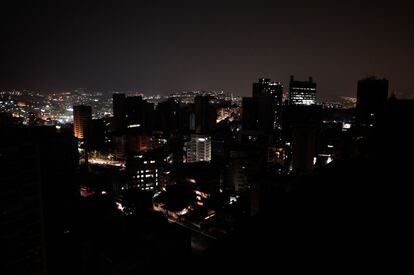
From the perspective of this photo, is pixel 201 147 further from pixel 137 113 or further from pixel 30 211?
pixel 30 211

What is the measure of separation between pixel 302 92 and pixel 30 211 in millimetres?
26821

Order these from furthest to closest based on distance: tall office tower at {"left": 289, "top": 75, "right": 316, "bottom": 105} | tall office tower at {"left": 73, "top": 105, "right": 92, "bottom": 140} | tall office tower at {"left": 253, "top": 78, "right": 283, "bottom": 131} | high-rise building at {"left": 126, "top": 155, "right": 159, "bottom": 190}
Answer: tall office tower at {"left": 289, "top": 75, "right": 316, "bottom": 105} < tall office tower at {"left": 253, "top": 78, "right": 283, "bottom": 131} < tall office tower at {"left": 73, "top": 105, "right": 92, "bottom": 140} < high-rise building at {"left": 126, "top": 155, "right": 159, "bottom": 190}

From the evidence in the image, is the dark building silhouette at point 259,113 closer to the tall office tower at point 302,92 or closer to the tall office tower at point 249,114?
the tall office tower at point 249,114

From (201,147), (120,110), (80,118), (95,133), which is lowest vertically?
(201,147)

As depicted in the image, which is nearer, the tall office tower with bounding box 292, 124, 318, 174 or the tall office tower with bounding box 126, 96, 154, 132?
Result: the tall office tower with bounding box 292, 124, 318, 174

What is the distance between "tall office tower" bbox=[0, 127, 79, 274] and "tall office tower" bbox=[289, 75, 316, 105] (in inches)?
961

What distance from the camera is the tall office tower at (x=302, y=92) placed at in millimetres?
28703

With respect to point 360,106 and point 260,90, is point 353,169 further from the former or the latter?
point 260,90

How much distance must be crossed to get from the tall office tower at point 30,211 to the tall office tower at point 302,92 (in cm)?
2440

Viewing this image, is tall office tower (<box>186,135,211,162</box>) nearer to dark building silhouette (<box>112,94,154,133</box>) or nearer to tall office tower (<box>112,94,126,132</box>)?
dark building silhouette (<box>112,94,154,133</box>)

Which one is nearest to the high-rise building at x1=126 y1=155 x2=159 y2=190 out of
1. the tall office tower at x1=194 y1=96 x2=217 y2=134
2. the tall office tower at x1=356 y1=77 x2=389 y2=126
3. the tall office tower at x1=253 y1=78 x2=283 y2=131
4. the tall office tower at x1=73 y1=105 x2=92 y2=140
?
the tall office tower at x1=194 y1=96 x2=217 y2=134

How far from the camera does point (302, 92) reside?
95.5ft

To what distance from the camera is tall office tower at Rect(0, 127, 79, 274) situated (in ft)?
17.3

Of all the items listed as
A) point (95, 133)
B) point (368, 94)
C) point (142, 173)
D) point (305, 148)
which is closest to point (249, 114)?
point (368, 94)
